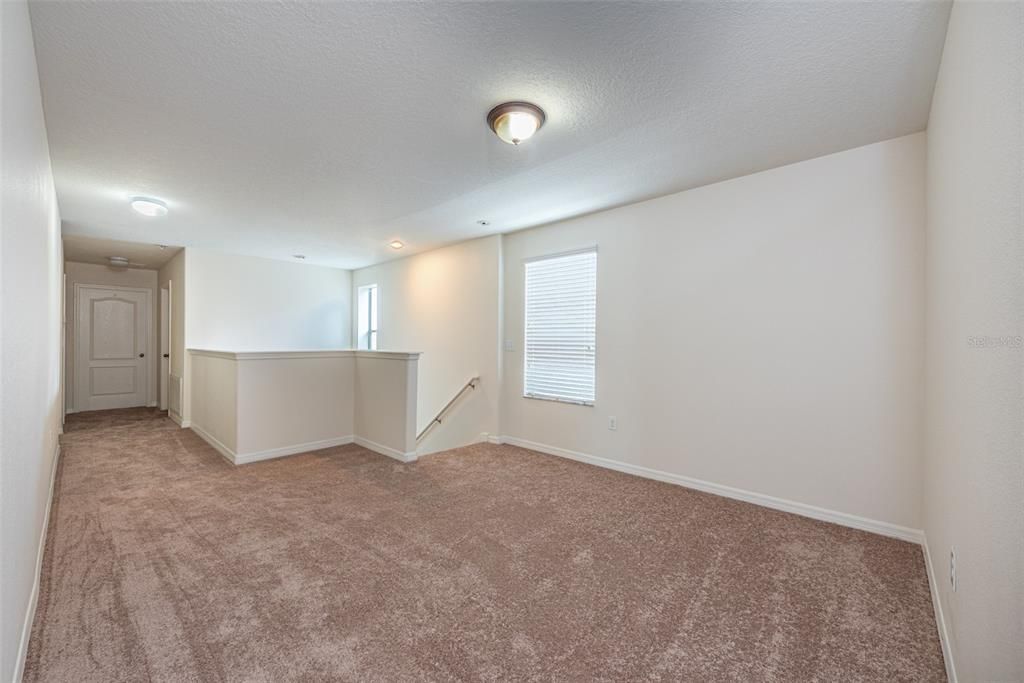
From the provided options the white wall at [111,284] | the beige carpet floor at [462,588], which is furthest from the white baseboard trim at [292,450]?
the white wall at [111,284]

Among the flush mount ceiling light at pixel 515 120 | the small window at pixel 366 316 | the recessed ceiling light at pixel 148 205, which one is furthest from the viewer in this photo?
the small window at pixel 366 316

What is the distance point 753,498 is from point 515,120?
312cm

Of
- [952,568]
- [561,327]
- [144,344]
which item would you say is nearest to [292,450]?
[561,327]

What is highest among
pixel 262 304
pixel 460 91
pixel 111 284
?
pixel 460 91

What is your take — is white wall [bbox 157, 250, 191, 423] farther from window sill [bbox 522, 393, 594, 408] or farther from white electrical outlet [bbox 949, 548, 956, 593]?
white electrical outlet [bbox 949, 548, 956, 593]

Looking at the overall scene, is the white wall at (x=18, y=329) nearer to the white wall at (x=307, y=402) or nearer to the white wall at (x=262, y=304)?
the white wall at (x=307, y=402)

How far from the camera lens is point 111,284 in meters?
7.38

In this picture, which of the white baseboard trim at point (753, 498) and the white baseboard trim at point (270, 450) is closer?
the white baseboard trim at point (753, 498)

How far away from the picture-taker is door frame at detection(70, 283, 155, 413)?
700 cm

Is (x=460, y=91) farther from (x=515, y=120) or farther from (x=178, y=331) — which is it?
(x=178, y=331)

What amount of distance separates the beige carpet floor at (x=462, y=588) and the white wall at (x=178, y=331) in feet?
8.61

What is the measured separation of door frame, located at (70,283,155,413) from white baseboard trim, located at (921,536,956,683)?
10.2 m

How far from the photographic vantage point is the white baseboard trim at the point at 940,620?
61.8 inches

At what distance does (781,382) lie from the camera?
123 inches
